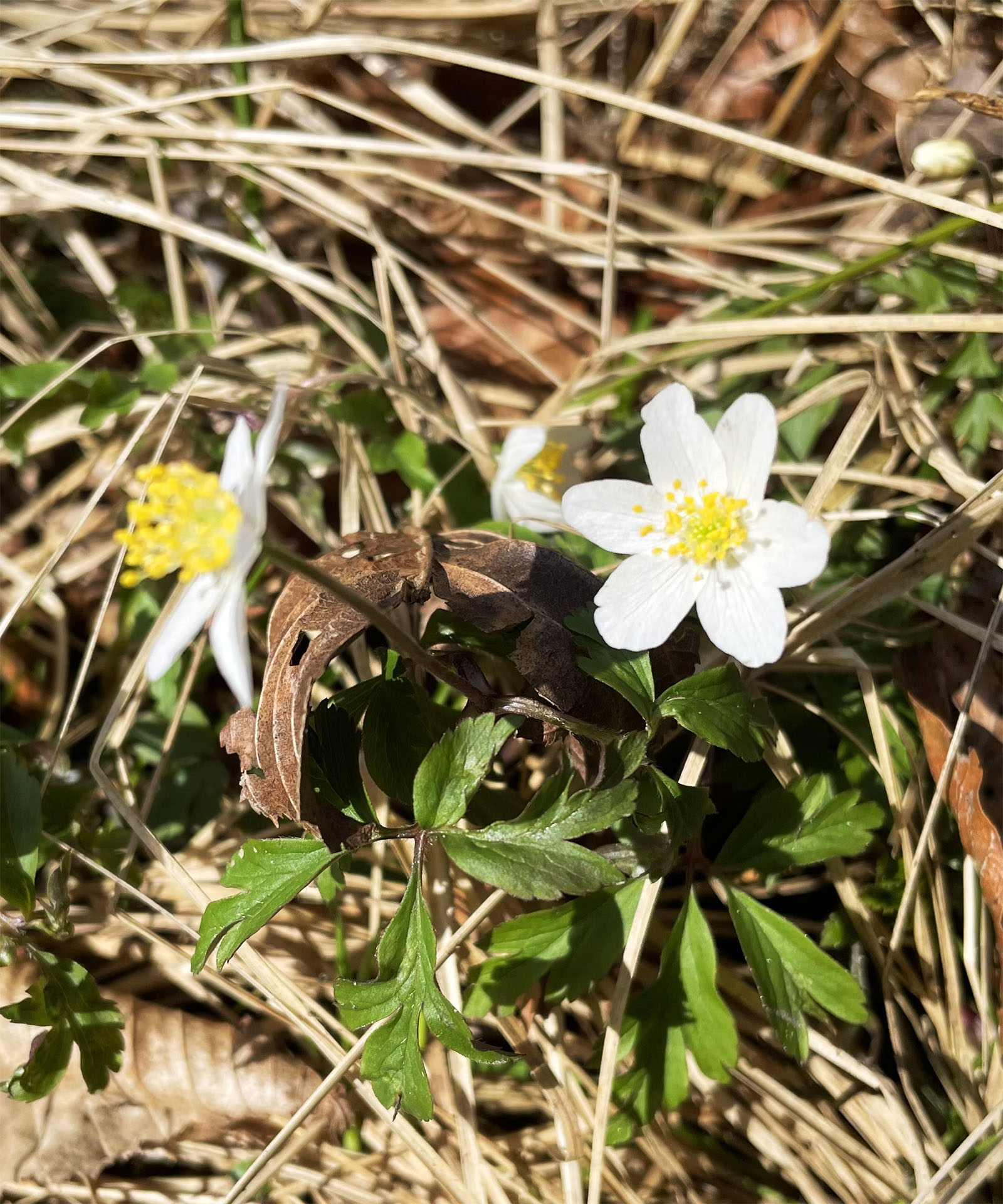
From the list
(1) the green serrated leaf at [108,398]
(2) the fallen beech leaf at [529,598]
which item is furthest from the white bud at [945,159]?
(1) the green serrated leaf at [108,398]

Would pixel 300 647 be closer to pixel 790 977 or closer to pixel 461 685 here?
pixel 461 685

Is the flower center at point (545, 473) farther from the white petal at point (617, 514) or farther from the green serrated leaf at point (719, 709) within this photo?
the green serrated leaf at point (719, 709)

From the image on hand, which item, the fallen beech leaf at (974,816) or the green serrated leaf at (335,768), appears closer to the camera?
the green serrated leaf at (335,768)

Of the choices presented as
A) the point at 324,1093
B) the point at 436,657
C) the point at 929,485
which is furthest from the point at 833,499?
the point at 324,1093

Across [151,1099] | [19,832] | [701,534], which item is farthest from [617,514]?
[151,1099]

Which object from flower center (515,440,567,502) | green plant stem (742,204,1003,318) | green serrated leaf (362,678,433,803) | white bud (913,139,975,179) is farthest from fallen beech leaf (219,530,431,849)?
white bud (913,139,975,179)
